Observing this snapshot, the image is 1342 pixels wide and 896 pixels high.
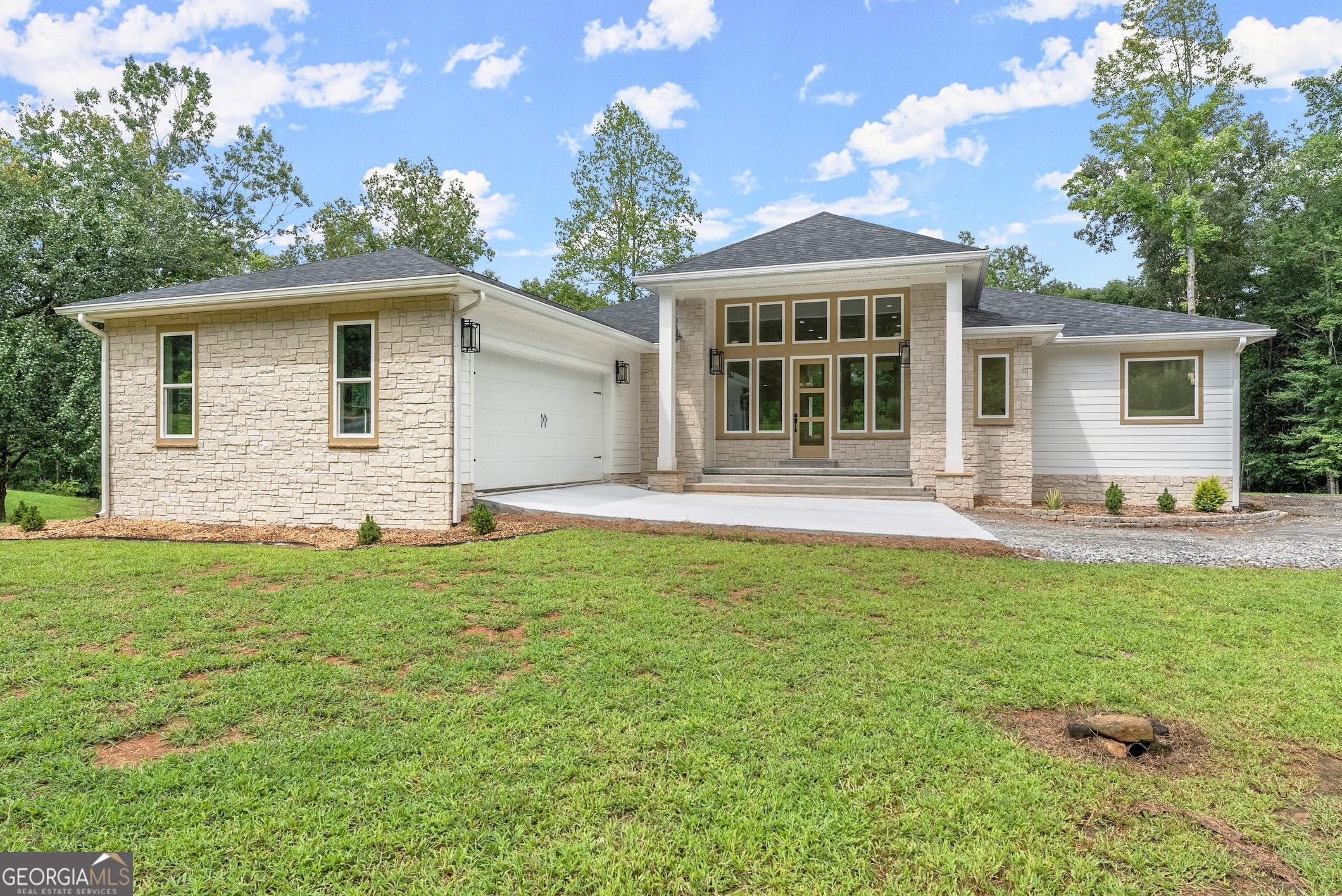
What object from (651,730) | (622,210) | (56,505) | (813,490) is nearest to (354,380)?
(813,490)

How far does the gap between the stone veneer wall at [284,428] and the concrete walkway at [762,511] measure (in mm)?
1256

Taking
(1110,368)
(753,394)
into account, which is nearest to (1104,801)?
(753,394)

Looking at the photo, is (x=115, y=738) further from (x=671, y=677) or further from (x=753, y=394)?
(x=753, y=394)

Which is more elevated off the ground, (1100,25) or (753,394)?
(1100,25)

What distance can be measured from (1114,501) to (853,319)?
221 inches

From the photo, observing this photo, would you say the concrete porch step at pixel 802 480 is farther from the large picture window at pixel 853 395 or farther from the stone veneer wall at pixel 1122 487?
the stone veneer wall at pixel 1122 487

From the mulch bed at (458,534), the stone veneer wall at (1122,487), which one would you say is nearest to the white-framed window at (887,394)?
the stone veneer wall at (1122,487)

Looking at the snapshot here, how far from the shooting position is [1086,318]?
1290 centimetres

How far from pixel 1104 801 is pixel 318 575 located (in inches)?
229

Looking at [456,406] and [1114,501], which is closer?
[456,406]

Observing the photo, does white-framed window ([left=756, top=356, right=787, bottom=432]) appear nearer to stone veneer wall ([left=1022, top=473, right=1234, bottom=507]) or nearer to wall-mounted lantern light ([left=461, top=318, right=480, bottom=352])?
stone veneer wall ([left=1022, top=473, right=1234, bottom=507])

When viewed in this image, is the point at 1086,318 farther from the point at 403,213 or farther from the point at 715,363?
the point at 403,213

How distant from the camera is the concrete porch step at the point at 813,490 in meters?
11.2

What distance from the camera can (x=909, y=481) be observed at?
468 inches
